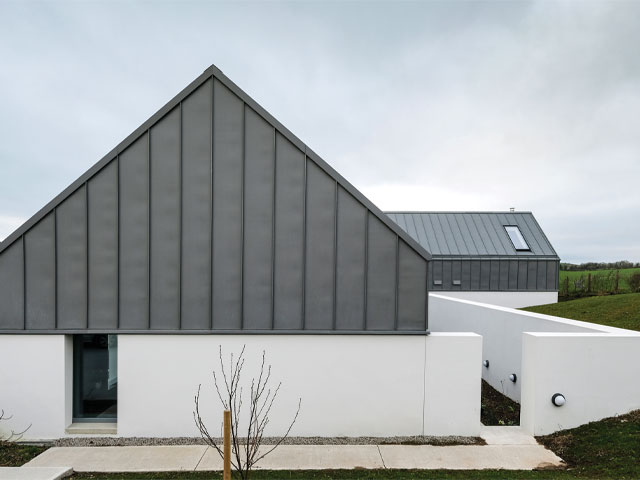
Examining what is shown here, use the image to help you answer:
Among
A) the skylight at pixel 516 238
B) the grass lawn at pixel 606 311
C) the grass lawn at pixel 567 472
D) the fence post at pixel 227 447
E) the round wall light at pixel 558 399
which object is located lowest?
the grass lawn at pixel 567 472

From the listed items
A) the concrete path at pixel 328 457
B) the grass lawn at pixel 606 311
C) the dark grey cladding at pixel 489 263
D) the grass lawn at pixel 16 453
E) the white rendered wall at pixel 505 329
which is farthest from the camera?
the dark grey cladding at pixel 489 263

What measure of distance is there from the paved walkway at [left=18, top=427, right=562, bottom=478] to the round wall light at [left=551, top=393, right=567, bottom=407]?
89cm

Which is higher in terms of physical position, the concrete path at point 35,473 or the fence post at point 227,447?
the fence post at point 227,447

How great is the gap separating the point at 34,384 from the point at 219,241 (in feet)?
15.9

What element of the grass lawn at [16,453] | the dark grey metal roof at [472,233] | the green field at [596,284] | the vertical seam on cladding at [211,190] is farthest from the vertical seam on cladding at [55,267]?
the green field at [596,284]

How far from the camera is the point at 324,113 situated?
20094 mm

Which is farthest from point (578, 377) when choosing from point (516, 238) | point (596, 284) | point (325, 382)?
point (596, 284)

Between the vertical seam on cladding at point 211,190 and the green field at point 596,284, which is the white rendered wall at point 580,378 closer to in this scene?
the vertical seam on cladding at point 211,190

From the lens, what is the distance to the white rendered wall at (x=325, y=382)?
22.5ft

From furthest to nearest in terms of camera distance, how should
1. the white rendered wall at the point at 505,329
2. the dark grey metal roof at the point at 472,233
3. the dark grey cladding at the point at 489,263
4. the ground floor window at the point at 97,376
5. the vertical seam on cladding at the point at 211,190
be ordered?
1. the dark grey metal roof at the point at 472,233
2. the dark grey cladding at the point at 489,263
3. the white rendered wall at the point at 505,329
4. the ground floor window at the point at 97,376
5. the vertical seam on cladding at the point at 211,190

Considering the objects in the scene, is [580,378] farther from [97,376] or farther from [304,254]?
[97,376]

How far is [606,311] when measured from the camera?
11789mm

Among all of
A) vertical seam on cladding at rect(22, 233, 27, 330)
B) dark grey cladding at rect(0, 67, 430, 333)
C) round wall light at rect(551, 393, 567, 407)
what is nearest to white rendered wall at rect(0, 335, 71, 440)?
vertical seam on cladding at rect(22, 233, 27, 330)

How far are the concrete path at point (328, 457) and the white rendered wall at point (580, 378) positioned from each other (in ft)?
2.58
